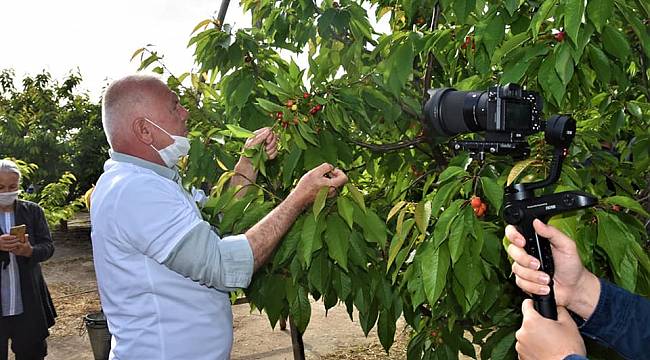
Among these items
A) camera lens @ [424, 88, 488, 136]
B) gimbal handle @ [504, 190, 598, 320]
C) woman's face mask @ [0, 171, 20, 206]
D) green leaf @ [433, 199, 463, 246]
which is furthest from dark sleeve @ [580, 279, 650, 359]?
woman's face mask @ [0, 171, 20, 206]

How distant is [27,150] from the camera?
40.1 feet

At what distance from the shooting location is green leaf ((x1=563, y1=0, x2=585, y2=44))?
1529mm

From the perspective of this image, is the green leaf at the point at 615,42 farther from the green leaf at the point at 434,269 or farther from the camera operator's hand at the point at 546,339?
the camera operator's hand at the point at 546,339

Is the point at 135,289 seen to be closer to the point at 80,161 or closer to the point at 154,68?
the point at 154,68

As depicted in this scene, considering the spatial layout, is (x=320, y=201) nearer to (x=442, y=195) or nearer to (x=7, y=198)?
(x=442, y=195)

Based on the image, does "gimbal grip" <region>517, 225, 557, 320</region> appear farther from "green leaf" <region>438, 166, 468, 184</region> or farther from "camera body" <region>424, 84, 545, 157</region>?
"green leaf" <region>438, 166, 468, 184</region>

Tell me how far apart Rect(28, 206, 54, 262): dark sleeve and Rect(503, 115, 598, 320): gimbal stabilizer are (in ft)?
14.0

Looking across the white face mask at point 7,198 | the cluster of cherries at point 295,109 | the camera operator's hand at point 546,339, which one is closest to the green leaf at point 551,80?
the camera operator's hand at point 546,339

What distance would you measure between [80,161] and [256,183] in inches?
469

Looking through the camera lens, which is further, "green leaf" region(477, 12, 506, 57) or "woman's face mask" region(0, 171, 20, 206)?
"woman's face mask" region(0, 171, 20, 206)

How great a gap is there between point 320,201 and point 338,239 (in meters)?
0.13

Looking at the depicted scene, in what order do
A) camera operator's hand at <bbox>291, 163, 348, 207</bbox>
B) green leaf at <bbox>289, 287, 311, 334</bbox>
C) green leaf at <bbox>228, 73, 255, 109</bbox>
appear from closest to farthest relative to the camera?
camera operator's hand at <bbox>291, 163, 348, 207</bbox>
green leaf at <bbox>289, 287, 311, 334</bbox>
green leaf at <bbox>228, 73, 255, 109</bbox>

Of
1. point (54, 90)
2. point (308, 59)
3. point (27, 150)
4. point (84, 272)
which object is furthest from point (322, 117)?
point (54, 90)

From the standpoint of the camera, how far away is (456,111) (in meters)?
1.67
